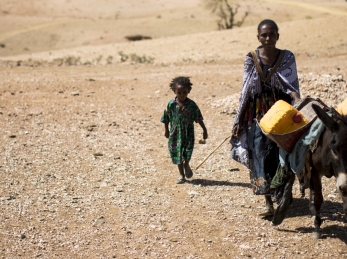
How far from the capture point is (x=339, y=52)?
1888cm

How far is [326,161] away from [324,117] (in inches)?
19.2

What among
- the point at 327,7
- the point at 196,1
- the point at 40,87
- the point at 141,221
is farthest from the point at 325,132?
the point at 196,1

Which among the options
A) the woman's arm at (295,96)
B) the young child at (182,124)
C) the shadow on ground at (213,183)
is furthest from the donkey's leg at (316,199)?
the young child at (182,124)

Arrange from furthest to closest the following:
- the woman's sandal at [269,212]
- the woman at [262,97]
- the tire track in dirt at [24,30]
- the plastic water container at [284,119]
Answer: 1. the tire track in dirt at [24,30]
2. the woman's sandal at [269,212]
3. the woman at [262,97]
4. the plastic water container at [284,119]

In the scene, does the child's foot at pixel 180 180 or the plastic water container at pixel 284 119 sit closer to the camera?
the plastic water container at pixel 284 119

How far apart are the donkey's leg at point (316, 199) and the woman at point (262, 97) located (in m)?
0.51

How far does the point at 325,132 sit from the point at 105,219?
2381 mm

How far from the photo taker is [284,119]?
4.86m

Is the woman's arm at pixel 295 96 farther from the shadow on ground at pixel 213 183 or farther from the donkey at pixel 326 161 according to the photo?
the shadow on ground at pixel 213 183

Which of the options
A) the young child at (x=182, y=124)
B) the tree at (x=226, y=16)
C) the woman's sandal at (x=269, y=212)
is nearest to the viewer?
the woman's sandal at (x=269, y=212)

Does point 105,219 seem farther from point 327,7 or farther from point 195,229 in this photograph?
point 327,7

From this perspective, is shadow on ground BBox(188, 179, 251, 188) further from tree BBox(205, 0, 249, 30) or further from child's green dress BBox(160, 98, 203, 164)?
tree BBox(205, 0, 249, 30)

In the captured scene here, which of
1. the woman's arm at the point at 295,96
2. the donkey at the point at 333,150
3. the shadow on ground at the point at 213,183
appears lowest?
the shadow on ground at the point at 213,183

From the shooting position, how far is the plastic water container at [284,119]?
4.86 metres
